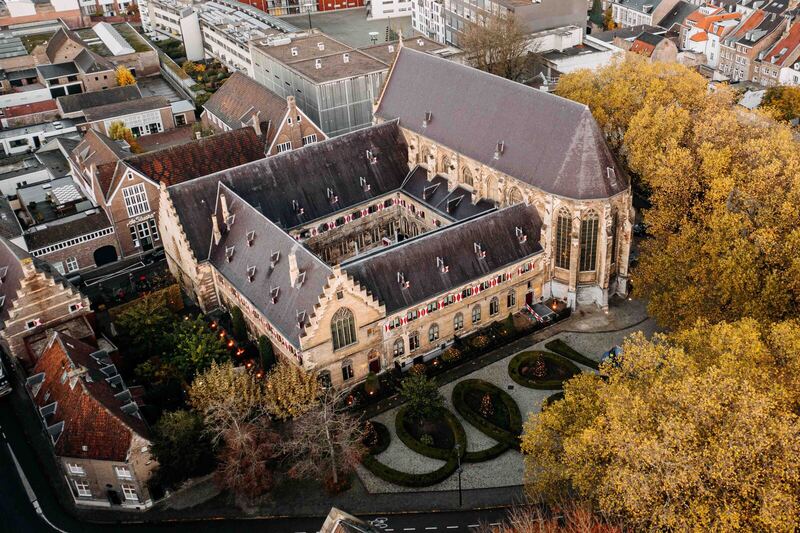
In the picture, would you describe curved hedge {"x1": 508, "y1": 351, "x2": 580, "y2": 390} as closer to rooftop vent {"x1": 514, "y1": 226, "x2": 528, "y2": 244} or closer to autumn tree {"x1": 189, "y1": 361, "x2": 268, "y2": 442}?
rooftop vent {"x1": 514, "y1": 226, "x2": 528, "y2": 244}

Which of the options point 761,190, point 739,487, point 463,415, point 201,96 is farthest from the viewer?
point 201,96

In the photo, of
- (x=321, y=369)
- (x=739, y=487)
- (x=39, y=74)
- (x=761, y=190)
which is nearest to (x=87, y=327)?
(x=321, y=369)

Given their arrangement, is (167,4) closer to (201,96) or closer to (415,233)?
(201,96)

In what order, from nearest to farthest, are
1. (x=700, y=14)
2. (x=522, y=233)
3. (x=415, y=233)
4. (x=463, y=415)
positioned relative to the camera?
(x=463, y=415), (x=522, y=233), (x=415, y=233), (x=700, y=14)

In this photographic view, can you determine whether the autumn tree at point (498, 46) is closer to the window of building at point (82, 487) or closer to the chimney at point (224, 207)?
the chimney at point (224, 207)

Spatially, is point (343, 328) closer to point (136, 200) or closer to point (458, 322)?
point (458, 322)

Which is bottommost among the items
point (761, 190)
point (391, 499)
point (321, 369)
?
point (391, 499)

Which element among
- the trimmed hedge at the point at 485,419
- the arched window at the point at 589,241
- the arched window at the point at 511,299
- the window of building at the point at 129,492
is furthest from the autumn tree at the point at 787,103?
the window of building at the point at 129,492
